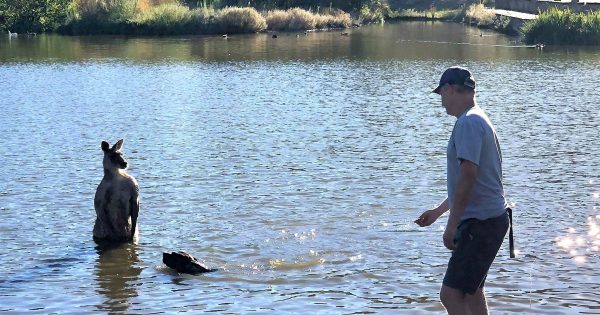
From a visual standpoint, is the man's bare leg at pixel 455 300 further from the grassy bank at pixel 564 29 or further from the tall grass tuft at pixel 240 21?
the tall grass tuft at pixel 240 21

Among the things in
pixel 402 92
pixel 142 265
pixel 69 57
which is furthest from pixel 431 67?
pixel 142 265

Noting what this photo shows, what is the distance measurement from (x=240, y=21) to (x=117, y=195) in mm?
54995

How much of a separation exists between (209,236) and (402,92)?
18.6 metres

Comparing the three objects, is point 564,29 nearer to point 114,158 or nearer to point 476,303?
point 114,158

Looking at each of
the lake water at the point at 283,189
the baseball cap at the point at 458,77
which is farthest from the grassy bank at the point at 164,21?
the baseball cap at the point at 458,77

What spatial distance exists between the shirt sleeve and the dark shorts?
497mm

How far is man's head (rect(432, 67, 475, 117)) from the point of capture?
7.07m

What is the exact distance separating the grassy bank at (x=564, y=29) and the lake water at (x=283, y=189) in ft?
49.9

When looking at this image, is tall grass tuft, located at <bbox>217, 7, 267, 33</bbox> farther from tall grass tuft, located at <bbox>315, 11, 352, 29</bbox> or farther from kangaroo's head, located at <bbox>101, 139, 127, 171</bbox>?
kangaroo's head, located at <bbox>101, 139, 127, 171</bbox>

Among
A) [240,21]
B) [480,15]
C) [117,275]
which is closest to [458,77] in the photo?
[117,275]

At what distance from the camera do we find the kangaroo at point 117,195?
1184cm

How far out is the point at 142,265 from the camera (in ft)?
37.4

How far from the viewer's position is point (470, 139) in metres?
6.80

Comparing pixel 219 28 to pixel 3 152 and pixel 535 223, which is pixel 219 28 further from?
pixel 535 223
